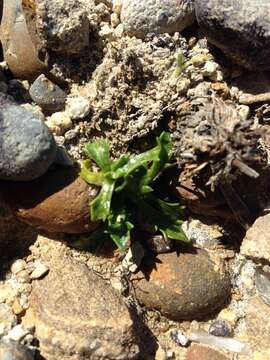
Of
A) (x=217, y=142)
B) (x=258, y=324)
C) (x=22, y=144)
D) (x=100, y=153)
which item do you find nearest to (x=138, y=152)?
(x=100, y=153)

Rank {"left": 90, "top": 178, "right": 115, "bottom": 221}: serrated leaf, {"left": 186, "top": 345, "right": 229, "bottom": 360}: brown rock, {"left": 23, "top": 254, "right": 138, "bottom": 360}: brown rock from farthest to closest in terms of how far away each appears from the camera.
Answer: {"left": 186, "top": 345, "right": 229, "bottom": 360}: brown rock < {"left": 90, "top": 178, "right": 115, "bottom": 221}: serrated leaf < {"left": 23, "top": 254, "right": 138, "bottom": 360}: brown rock

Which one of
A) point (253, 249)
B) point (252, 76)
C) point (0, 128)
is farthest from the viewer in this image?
point (252, 76)

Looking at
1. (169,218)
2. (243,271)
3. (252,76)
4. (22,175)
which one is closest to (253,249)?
(243,271)

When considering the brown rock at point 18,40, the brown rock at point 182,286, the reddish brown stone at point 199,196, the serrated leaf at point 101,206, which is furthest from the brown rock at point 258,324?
the brown rock at point 18,40

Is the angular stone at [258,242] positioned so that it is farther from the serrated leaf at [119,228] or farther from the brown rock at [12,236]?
the brown rock at [12,236]

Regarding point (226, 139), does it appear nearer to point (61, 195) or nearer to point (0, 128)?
point (61, 195)

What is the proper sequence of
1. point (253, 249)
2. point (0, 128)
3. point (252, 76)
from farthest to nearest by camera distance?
point (252, 76) → point (253, 249) → point (0, 128)

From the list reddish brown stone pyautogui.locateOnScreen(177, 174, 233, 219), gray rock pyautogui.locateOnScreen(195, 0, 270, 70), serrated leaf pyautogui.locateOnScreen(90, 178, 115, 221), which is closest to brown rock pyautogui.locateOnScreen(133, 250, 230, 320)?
reddish brown stone pyautogui.locateOnScreen(177, 174, 233, 219)

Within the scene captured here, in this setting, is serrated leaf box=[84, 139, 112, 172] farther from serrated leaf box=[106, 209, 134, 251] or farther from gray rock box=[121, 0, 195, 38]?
gray rock box=[121, 0, 195, 38]
